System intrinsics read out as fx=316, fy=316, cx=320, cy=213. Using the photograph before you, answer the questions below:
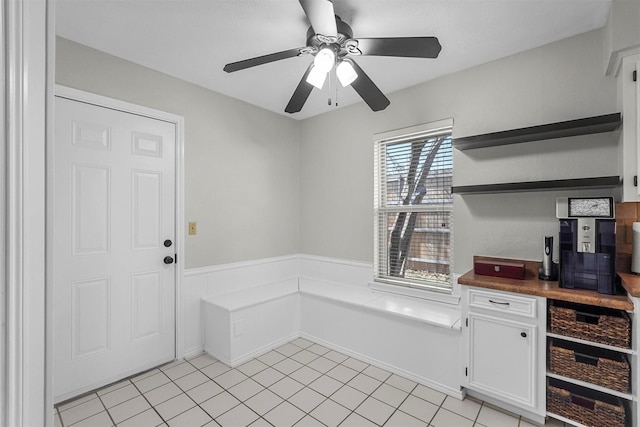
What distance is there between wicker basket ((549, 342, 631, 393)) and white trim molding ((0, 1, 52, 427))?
246cm

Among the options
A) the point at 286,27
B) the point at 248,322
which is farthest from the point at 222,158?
the point at 248,322

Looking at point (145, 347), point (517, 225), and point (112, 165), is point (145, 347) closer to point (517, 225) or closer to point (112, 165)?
point (112, 165)

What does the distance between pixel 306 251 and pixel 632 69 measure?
10.6ft

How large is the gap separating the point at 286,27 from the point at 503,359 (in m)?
2.65

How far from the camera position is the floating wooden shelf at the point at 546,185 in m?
1.97

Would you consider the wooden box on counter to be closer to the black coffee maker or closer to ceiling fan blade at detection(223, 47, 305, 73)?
the black coffee maker

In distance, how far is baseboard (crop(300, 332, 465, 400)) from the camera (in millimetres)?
2348

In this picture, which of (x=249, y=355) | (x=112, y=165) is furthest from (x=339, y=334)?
(x=112, y=165)

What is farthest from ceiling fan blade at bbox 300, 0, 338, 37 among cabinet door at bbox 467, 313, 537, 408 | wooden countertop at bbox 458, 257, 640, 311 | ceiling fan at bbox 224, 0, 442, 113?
cabinet door at bbox 467, 313, 537, 408

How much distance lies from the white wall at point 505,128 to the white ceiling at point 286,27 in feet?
0.54

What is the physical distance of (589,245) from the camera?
1923mm

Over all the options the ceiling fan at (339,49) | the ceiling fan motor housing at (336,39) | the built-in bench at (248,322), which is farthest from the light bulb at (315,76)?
the built-in bench at (248,322)

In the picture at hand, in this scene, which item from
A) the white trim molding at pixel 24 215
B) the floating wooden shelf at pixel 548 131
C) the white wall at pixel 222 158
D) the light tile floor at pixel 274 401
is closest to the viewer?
the white trim molding at pixel 24 215

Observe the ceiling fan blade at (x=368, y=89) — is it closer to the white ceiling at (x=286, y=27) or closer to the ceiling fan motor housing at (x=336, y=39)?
the ceiling fan motor housing at (x=336, y=39)
